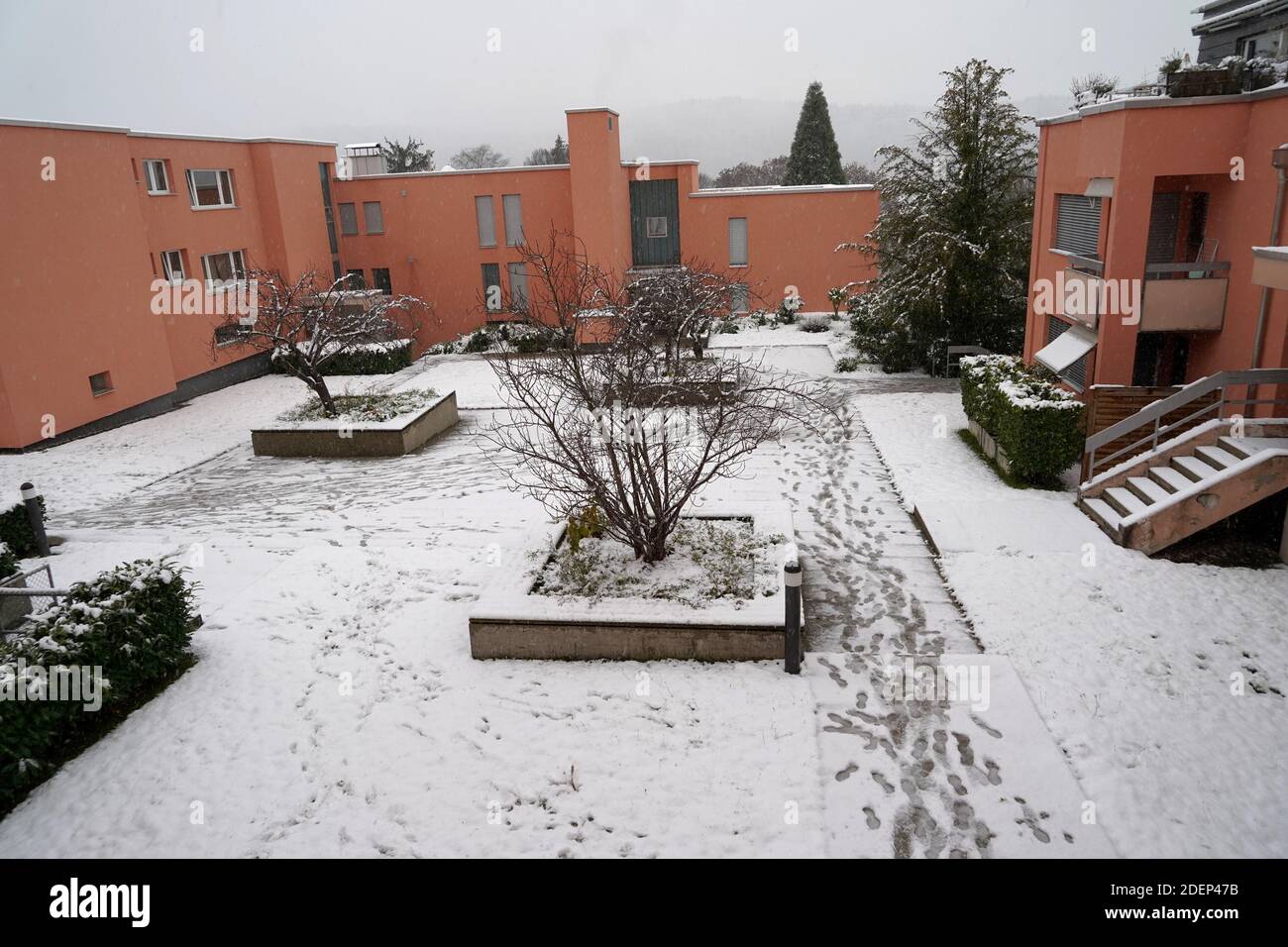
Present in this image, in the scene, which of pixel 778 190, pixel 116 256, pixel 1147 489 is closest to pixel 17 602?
pixel 116 256

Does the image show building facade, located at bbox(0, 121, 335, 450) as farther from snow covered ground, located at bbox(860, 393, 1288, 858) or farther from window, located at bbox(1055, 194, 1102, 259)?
window, located at bbox(1055, 194, 1102, 259)

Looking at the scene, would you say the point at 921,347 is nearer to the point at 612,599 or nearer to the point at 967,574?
the point at 967,574

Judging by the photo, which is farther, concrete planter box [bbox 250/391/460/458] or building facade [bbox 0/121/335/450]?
building facade [bbox 0/121/335/450]

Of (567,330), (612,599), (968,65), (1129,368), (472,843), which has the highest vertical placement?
(968,65)

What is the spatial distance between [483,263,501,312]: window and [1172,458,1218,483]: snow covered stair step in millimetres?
25757

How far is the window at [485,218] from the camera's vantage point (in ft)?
104

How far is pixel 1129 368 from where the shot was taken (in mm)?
13711

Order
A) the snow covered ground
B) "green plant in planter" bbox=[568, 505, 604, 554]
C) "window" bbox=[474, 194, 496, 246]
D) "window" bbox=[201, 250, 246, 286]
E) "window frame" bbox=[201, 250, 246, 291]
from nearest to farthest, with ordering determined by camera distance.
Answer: the snow covered ground < "green plant in planter" bbox=[568, 505, 604, 554] < "window frame" bbox=[201, 250, 246, 291] < "window" bbox=[201, 250, 246, 286] < "window" bbox=[474, 194, 496, 246]

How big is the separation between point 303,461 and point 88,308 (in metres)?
7.39

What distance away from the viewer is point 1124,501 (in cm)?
1123

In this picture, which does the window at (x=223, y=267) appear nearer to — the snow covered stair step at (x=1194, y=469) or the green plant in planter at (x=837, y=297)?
the green plant in planter at (x=837, y=297)

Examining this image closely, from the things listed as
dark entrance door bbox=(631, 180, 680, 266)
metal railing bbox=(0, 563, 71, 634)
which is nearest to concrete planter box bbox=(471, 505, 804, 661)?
metal railing bbox=(0, 563, 71, 634)

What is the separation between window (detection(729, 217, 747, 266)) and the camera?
31734 millimetres
